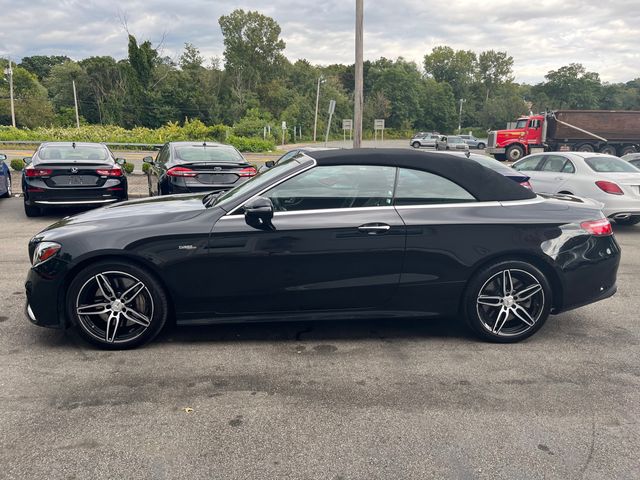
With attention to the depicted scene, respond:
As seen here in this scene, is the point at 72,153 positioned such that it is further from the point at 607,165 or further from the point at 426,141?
the point at 426,141

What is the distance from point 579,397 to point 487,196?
1.66 metres

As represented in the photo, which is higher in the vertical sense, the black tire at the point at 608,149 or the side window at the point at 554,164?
the side window at the point at 554,164

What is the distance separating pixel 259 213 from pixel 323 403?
1.43 metres

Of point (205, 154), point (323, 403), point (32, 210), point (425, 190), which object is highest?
point (205, 154)

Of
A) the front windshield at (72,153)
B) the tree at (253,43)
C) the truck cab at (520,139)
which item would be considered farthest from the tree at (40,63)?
the front windshield at (72,153)

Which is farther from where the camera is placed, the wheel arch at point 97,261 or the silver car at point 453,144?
the silver car at point 453,144

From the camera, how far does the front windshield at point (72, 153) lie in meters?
9.98

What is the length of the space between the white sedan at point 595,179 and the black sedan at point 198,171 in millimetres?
5730

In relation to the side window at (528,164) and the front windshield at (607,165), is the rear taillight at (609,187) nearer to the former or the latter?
the front windshield at (607,165)

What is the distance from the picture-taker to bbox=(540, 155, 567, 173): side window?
1034cm

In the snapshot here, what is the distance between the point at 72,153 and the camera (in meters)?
10.3

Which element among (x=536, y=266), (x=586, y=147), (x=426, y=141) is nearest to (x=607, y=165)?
(x=536, y=266)

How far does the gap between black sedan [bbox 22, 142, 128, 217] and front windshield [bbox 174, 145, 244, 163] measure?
1208 mm

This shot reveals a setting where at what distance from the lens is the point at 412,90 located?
9450cm
